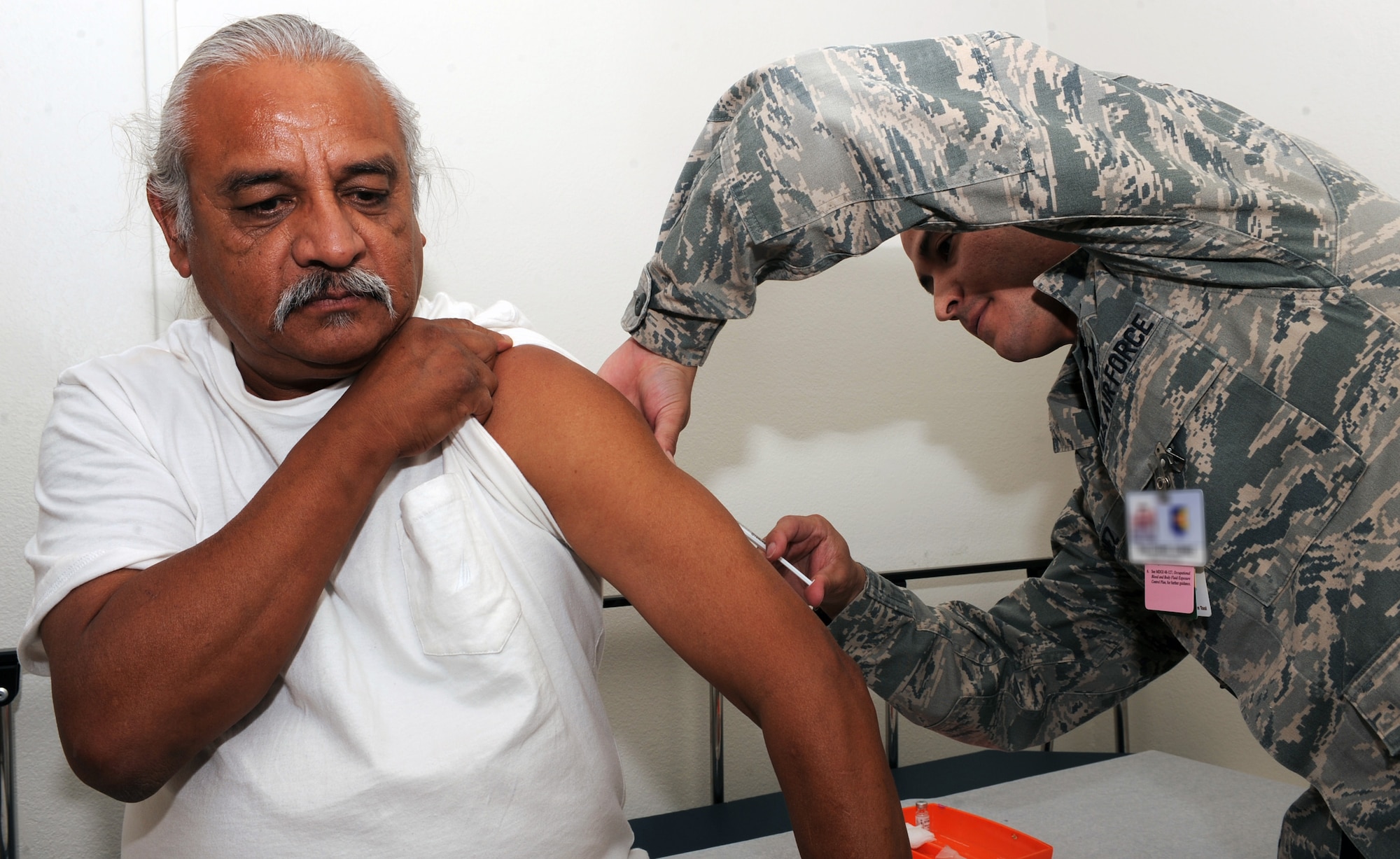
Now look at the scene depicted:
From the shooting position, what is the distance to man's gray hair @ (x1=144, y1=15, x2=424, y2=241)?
1.16 metres

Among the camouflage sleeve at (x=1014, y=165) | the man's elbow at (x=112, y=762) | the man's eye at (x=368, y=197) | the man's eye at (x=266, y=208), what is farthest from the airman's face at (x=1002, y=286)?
the man's elbow at (x=112, y=762)

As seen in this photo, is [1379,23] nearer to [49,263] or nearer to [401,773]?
[401,773]

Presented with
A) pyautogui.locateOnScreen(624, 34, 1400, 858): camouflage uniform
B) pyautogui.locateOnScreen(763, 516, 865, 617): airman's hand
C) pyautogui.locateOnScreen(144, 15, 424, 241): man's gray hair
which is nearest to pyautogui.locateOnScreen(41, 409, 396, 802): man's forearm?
pyautogui.locateOnScreen(144, 15, 424, 241): man's gray hair

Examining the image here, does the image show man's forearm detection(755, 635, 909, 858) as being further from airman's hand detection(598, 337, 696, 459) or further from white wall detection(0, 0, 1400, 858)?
white wall detection(0, 0, 1400, 858)

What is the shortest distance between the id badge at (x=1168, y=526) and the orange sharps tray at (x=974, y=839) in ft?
2.06

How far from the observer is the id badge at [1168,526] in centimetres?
120

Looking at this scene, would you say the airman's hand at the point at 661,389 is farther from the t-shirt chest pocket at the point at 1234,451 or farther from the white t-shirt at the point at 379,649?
the t-shirt chest pocket at the point at 1234,451

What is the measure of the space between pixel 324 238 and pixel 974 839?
1.50 m

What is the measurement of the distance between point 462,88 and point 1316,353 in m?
1.68

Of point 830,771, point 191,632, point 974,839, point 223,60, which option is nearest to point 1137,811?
point 974,839

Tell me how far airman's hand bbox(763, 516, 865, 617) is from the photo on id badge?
0.45 m

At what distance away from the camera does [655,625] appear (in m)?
1.11

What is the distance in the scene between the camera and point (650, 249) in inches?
89.2

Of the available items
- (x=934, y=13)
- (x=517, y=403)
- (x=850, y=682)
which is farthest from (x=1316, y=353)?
(x=934, y=13)
